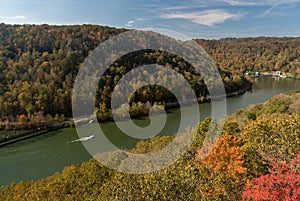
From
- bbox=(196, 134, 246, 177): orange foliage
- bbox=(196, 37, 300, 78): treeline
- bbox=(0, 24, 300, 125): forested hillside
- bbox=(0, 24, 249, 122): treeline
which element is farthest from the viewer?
bbox=(196, 37, 300, 78): treeline

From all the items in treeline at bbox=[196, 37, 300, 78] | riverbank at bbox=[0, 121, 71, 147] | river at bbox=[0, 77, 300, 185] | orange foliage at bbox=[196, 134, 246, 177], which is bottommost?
river at bbox=[0, 77, 300, 185]

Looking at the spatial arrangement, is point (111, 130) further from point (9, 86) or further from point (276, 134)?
point (276, 134)

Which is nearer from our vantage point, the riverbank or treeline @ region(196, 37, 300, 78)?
the riverbank

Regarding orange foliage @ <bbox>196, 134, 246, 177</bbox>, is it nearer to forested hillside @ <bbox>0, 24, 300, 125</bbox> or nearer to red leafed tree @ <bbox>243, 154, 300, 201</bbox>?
red leafed tree @ <bbox>243, 154, 300, 201</bbox>

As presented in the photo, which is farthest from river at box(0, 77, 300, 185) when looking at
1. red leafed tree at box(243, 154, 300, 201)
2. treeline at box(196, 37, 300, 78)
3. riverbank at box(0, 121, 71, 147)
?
treeline at box(196, 37, 300, 78)

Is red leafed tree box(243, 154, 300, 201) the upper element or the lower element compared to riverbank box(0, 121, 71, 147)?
upper

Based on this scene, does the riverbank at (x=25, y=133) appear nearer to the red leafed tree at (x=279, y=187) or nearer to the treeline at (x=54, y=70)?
the treeline at (x=54, y=70)

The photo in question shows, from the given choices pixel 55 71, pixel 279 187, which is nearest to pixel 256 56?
pixel 55 71
